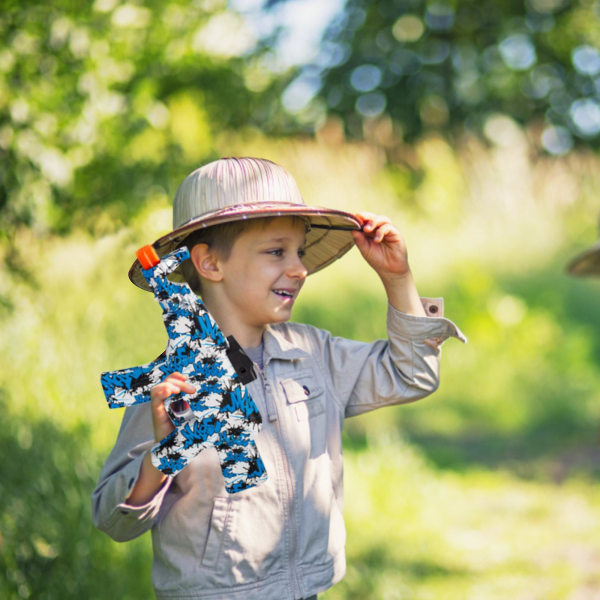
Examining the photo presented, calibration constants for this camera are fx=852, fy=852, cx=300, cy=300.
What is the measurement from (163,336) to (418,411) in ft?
8.66

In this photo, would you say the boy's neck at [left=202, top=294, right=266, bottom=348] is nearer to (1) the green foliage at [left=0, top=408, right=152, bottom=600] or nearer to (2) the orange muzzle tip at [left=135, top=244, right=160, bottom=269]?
(2) the orange muzzle tip at [left=135, top=244, right=160, bottom=269]

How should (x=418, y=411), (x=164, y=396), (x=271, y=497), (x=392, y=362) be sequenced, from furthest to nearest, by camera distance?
1. (x=418, y=411)
2. (x=392, y=362)
3. (x=271, y=497)
4. (x=164, y=396)

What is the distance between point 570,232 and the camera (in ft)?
29.9

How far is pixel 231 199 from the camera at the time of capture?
2037mm

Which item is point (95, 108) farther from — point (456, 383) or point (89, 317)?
point (456, 383)

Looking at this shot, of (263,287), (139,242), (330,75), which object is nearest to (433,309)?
(263,287)

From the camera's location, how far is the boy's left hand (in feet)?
7.11

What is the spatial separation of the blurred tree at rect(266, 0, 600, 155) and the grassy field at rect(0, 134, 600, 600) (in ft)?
16.9

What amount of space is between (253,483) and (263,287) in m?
0.47

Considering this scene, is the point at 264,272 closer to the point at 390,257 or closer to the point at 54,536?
the point at 390,257

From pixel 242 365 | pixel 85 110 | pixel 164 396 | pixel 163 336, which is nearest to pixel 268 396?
pixel 242 365

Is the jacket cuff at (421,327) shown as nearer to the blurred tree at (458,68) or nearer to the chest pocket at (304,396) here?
the chest pocket at (304,396)

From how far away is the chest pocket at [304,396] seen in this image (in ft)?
6.84

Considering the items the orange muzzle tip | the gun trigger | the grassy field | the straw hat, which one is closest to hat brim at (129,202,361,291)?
the straw hat
